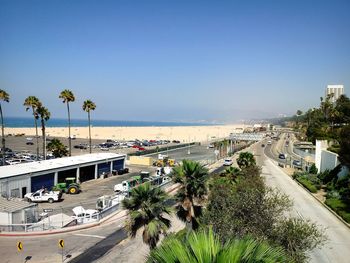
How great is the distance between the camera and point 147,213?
17.6 m

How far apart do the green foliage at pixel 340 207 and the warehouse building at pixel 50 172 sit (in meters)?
33.6

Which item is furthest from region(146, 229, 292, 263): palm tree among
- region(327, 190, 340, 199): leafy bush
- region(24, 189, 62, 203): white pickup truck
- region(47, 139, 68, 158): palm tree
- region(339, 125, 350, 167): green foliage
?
region(47, 139, 68, 158): palm tree

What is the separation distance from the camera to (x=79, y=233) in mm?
27609

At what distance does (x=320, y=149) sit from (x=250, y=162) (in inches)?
642

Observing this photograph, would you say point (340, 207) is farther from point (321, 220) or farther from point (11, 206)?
point (11, 206)

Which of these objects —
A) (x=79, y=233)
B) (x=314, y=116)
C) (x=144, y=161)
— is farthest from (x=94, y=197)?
(x=314, y=116)

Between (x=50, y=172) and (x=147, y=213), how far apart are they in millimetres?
28821

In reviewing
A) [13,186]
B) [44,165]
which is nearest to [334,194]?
[44,165]

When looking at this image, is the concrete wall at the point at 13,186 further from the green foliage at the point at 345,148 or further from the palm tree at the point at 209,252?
the green foliage at the point at 345,148

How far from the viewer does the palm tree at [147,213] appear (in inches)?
679

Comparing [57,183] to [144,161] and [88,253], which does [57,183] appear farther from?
[144,161]

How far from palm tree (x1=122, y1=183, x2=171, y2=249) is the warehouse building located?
77.2 ft

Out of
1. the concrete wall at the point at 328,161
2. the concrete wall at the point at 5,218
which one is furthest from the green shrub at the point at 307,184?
the concrete wall at the point at 5,218

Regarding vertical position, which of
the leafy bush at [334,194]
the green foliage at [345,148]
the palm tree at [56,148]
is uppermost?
the green foliage at [345,148]
